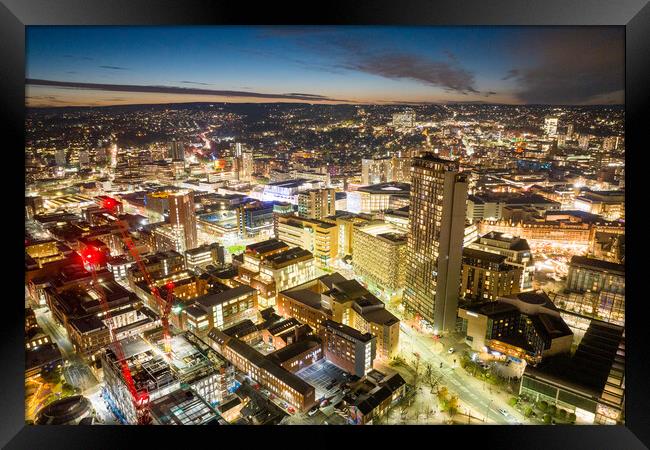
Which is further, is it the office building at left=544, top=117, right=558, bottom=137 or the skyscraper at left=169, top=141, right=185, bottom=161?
the skyscraper at left=169, top=141, right=185, bottom=161

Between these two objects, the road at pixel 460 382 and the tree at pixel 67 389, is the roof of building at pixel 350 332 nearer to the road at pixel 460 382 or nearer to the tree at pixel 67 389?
the road at pixel 460 382

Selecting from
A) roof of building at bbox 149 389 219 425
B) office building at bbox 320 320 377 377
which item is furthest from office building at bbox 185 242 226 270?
roof of building at bbox 149 389 219 425

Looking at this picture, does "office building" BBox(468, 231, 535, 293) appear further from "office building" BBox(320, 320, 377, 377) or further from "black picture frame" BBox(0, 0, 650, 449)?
"black picture frame" BBox(0, 0, 650, 449)

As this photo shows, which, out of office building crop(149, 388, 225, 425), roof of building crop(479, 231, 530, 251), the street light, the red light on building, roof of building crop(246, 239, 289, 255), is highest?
the red light on building

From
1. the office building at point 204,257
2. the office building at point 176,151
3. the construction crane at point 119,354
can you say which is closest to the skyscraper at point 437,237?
the office building at point 176,151

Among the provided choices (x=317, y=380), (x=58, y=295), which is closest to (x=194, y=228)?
(x=58, y=295)

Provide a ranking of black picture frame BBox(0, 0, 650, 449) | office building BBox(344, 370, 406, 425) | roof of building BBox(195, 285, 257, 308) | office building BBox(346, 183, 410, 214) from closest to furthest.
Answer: black picture frame BBox(0, 0, 650, 449)
office building BBox(344, 370, 406, 425)
roof of building BBox(195, 285, 257, 308)
office building BBox(346, 183, 410, 214)

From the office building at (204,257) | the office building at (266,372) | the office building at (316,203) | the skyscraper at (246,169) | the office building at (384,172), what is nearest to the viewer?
the office building at (266,372)
